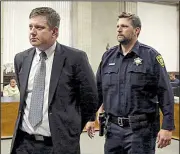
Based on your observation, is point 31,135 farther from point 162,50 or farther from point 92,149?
point 92,149

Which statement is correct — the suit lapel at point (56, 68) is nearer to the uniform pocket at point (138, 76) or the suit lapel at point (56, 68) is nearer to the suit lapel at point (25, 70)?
the suit lapel at point (25, 70)

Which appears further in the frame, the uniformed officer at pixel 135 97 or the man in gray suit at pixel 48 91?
the uniformed officer at pixel 135 97

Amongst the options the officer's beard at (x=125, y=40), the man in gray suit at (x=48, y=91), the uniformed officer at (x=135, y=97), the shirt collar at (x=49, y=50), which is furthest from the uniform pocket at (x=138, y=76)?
the shirt collar at (x=49, y=50)

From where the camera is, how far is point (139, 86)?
1.01 meters

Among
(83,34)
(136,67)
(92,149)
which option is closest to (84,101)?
(136,67)

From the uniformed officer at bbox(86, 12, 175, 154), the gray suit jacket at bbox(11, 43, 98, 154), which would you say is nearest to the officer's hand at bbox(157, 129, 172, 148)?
the uniformed officer at bbox(86, 12, 175, 154)

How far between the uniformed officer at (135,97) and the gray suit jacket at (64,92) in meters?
0.18

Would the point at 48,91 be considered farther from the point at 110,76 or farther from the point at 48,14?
the point at 110,76

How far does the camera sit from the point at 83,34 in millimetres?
1476

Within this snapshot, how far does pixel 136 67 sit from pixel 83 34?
1.75 ft

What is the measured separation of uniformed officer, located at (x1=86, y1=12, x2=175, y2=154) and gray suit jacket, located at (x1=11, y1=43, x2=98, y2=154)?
18cm

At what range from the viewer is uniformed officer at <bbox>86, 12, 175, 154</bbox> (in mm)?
1008

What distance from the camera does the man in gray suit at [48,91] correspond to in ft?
2.65

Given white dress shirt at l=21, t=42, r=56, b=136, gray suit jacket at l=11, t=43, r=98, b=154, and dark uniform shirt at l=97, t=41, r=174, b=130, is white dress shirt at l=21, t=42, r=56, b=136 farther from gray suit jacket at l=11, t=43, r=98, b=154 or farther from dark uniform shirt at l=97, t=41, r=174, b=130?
dark uniform shirt at l=97, t=41, r=174, b=130
